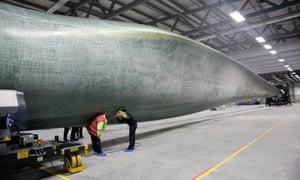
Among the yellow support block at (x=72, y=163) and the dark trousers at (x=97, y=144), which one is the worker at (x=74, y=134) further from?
the yellow support block at (x=72, y=163)

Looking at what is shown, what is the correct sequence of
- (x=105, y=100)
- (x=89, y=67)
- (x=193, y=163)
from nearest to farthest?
(x=89, y=67) → (x=193, y=163) → (x=105, y=100)

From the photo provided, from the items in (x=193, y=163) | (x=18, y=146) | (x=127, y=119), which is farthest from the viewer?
(x=127, y=119)

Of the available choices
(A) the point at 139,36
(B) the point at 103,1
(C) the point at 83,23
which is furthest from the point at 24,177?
(B) the point at 103,1

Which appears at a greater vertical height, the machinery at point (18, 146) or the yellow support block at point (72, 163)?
the machinery at point (18, 146)

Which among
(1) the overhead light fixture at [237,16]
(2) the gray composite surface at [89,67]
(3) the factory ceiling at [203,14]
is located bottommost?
(2) the gray composite surface at [89,67]

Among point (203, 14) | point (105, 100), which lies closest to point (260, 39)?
point (203, 14)

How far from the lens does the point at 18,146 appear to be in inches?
120

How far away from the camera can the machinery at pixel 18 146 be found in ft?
7.23

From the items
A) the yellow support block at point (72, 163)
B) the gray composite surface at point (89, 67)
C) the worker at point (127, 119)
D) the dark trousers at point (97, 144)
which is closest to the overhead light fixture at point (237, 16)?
the gray composite surface at point (89, 67)

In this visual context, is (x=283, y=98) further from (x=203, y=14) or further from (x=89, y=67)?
(x=89, y=67)

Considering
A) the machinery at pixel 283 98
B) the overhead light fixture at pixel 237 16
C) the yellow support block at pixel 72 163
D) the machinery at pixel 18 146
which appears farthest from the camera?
the machinery at pixel 283 98

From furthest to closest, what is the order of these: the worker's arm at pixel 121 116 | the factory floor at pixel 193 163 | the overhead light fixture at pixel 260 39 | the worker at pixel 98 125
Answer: the overhead light fixture at pixel 260 39 → the worker's arm at pixel 121 116 → the worker at pixel 98 125 → the factory floor at pixel 193 163

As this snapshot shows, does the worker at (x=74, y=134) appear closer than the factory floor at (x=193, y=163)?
No

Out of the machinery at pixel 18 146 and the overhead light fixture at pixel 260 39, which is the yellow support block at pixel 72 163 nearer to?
the machinery at pixel 18 146
